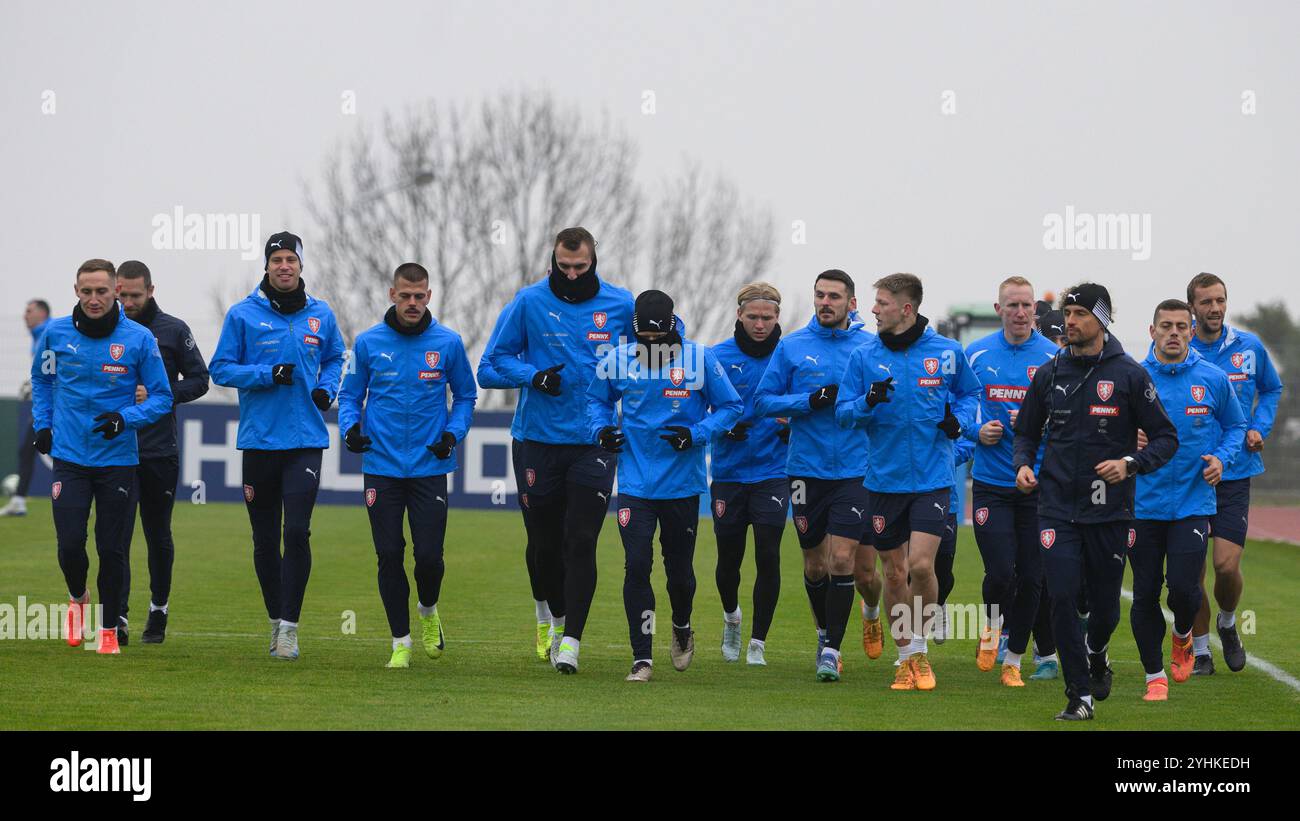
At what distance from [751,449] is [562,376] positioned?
155 cm

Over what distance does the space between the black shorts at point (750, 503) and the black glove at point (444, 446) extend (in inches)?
75.0

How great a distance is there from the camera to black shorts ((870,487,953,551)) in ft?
36.9

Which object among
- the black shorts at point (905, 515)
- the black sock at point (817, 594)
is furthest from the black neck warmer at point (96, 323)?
the black shorts at point (905, 515)

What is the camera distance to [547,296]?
38.9 ft

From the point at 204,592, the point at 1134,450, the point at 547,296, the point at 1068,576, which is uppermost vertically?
the point at 547,296

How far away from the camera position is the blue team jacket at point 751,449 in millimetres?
12594

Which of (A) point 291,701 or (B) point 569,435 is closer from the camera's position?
(A) point 291,701

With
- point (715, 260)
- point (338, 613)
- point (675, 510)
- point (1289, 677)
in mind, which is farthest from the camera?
point (715, 260)

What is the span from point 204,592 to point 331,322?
17.6 ft

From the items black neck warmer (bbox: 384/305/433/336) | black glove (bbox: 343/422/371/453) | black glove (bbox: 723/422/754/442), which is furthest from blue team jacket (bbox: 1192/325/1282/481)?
black glove (bbox: 343/422/371/453)

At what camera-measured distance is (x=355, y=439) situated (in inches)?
445

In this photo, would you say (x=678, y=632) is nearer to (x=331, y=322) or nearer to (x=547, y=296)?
(x=547, y=296)

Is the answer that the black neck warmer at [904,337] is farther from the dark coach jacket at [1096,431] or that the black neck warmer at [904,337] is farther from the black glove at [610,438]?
the black glove at [610,438]
